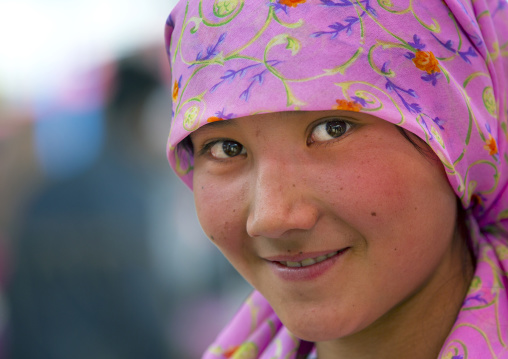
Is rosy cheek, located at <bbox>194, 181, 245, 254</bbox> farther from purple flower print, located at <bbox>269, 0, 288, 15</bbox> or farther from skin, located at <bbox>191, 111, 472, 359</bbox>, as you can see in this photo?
purple flower print, located at <bbox>269, 0, 288, 15</bbox>

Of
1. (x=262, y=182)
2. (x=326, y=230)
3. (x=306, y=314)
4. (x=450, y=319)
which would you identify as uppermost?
(x=262, y=182)

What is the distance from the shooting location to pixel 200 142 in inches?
65.2

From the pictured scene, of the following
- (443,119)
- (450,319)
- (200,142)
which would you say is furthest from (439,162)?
(200,142)

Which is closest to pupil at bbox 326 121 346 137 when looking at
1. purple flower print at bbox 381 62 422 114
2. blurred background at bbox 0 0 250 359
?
purple flower print at bbox 381 62 422 114

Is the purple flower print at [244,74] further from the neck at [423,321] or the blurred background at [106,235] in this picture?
the blurred background at [106,235]

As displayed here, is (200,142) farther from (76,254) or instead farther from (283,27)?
(76,254)

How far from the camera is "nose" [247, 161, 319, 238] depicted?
1420mm

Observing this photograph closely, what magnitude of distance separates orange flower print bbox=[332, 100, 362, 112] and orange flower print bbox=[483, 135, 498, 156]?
0.36 m

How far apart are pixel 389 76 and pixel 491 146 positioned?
31 cm

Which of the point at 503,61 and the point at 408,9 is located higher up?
the point at 408,9

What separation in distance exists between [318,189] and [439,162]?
10.8 inches

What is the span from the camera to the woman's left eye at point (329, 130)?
1466mm

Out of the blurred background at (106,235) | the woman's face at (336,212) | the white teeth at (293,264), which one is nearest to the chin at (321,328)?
the woman's face at (336,212)

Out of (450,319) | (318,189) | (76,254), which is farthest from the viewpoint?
(76,254)
